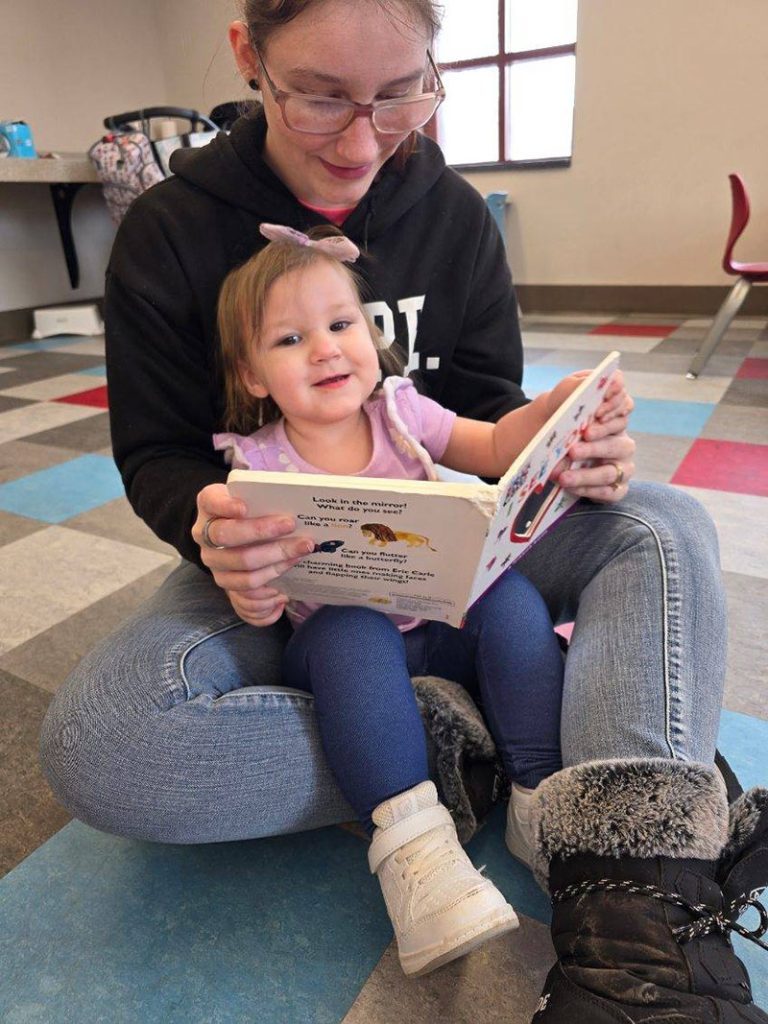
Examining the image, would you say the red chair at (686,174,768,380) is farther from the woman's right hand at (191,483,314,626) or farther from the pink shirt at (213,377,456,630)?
the woman's right hand at (191,483,314,626)

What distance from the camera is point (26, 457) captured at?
1.98 m

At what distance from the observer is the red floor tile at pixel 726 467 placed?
1.53 metres

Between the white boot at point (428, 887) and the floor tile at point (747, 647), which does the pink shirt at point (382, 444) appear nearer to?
the white boot at point (428, 887)

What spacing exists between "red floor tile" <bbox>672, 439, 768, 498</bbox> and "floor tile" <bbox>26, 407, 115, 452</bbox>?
1477 mm

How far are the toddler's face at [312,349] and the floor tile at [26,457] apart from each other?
139cm

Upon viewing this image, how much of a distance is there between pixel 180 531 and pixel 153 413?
0.16m

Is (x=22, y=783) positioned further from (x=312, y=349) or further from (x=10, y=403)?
(x=10, y=403)

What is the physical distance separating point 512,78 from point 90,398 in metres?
2.78

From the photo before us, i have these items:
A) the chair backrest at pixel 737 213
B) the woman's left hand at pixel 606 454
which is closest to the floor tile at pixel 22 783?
the woman's left hand at pixel 606 454

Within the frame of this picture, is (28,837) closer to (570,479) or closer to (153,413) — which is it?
(153,413)

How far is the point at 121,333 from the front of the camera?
0.78m

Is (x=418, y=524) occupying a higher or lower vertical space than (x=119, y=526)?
higher

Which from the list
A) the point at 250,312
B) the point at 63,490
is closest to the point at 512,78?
the point at 63,490

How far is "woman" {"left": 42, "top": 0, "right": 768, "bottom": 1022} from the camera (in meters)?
0.54
